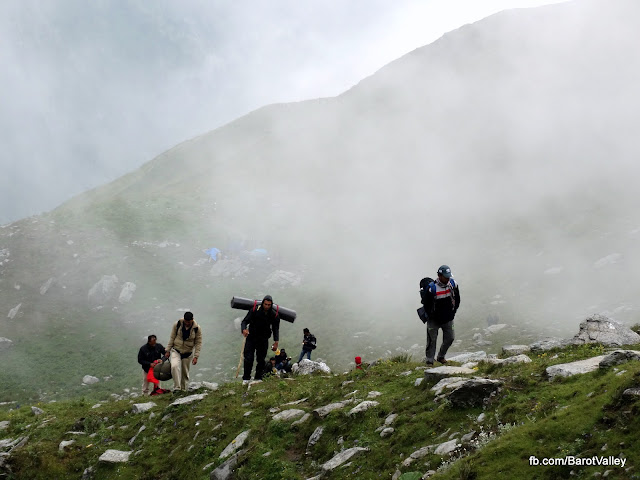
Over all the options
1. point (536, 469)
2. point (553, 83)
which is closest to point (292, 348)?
point (536, 469)

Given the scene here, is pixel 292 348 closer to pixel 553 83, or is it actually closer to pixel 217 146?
Result: pixel 553 83

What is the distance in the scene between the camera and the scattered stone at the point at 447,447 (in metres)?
7.43

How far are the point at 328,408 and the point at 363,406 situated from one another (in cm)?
105

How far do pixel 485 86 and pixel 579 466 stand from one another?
101 meters

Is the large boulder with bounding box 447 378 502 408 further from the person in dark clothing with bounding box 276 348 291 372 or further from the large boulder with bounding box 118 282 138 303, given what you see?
the large boulder with bounding box 118 282 138 303

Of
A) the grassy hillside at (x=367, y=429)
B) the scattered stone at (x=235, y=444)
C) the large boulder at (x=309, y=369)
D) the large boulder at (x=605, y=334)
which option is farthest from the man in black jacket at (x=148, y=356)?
the large boulder at (x=605, y=334)

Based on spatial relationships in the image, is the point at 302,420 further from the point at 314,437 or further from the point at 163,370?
the point at 163,370

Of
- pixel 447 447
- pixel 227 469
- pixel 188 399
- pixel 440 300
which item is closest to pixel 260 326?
pixel 188 399

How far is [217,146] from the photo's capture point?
11562 centimetres

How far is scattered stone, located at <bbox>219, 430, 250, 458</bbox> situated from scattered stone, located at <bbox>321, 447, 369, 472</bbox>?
2733mm

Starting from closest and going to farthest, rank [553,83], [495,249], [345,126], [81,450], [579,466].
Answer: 1. [579,466]
2. [81,450]
3. [495,249]
4. [553,83]
5. [345,126]

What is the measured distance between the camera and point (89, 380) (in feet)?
107

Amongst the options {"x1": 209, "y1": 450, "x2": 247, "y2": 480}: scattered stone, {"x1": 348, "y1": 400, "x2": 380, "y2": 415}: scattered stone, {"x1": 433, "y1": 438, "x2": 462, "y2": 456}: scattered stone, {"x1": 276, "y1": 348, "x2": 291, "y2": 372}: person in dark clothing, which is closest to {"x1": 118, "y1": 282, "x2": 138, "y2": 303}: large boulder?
{"x1": 276, "y1": 348, "x2": 291, "y2": 372}: person in dark clothing

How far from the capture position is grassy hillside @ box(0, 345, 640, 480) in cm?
621
